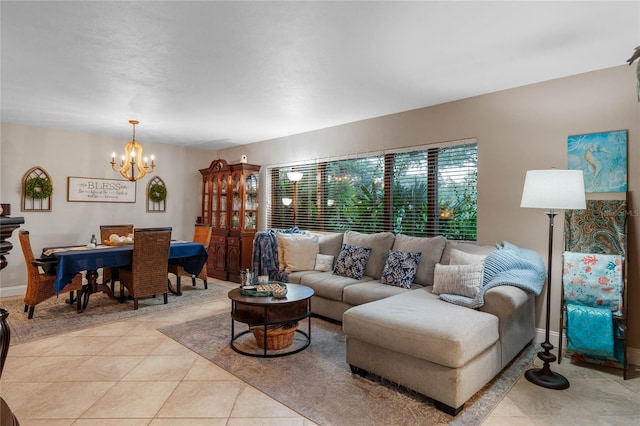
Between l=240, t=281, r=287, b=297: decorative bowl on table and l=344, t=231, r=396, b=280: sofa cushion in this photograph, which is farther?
l=344, t=231, r=396, b=280: sofa cushion

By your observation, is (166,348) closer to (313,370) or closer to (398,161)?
(313,370)

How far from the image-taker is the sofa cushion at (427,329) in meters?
2.12

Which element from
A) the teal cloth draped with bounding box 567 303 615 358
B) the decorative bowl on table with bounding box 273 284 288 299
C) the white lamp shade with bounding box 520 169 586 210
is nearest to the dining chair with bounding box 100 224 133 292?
the decorative bowl on table with bounding box 273 284 288 299

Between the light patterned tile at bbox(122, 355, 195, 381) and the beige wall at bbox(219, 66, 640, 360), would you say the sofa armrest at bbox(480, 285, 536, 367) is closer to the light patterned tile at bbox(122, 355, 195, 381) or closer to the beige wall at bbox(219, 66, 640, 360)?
the beige wall at bbox(219, 66, 640, 360)

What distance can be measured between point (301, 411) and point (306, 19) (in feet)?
8.10

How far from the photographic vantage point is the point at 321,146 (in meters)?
5.21

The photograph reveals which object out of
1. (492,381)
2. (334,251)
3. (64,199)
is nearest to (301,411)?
(492,381)

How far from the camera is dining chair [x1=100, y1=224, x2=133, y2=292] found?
15.9 ft

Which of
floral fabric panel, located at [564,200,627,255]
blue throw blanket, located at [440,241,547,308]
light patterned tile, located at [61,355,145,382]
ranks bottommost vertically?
light patterned tile, located at [61,355,145,382]

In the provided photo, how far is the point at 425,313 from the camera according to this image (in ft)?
8.05

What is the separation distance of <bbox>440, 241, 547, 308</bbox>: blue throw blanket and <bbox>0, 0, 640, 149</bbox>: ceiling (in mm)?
1615

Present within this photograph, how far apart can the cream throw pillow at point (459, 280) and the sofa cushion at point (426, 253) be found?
0.43m

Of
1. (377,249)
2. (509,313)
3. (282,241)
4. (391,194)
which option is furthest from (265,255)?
(509,313)

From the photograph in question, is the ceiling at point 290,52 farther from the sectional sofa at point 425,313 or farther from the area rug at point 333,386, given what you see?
the area rug at point 333,386
